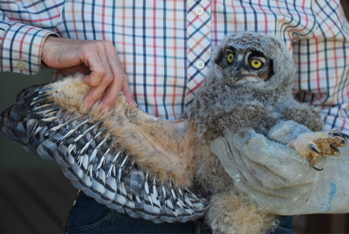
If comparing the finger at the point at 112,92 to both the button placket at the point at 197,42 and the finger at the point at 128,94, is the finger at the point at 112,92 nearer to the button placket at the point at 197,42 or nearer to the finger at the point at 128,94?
the finger at the point at 128,94

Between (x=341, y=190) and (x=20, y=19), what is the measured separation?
1.28m

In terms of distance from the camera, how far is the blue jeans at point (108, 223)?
5.43 feet

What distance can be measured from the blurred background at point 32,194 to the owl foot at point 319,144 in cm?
213

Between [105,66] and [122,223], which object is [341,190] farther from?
[105,66]

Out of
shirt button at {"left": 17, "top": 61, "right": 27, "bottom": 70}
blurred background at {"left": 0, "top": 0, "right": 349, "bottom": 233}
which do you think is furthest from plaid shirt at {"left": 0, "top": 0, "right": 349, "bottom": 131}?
blurred background at {"left": 0, "top": 0, "right": 349, "bottom": 233}

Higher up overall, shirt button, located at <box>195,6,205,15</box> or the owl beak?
shirt button, located at <box>195,6,205,15</box>

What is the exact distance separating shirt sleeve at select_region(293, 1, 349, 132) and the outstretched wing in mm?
676

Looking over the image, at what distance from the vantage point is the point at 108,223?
5.45 feet

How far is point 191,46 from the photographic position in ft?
5.42

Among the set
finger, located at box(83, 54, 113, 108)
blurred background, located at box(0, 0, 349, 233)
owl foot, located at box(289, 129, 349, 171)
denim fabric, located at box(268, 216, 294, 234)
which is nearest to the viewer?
owl foot, located at box(289, 129, 349, 171)

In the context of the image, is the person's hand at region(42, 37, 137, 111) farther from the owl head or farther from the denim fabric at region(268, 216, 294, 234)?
the denim fabric at region(268, 216, 294, 234)

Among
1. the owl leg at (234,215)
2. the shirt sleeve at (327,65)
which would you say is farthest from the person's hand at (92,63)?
the shirt sleeve at (327,65)

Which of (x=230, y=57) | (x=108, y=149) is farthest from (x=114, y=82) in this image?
(x=230, y=57)

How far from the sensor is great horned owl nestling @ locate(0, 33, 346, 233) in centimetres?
139
